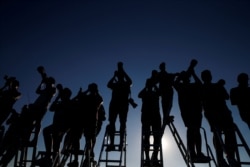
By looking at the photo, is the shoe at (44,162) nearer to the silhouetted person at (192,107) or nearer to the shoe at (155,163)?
the shoe at (155,163)

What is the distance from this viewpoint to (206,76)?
8.12 metres

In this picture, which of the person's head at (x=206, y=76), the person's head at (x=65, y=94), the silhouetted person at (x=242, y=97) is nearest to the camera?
the silhouetted person at (x=242, y=97)

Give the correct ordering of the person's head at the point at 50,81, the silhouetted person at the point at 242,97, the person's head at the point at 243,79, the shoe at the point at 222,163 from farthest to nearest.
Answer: the person's head at the point at 50,81 → the person's head at the point at 243,79 → the silhouetted person at the point at 242,97 → the shoe at the point at 222,163

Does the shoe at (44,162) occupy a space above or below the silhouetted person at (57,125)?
below

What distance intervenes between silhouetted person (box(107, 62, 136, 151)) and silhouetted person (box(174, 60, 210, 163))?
2061 millimetres

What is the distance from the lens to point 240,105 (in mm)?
7883

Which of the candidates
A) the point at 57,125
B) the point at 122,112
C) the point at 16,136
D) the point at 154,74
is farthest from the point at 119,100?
the point at 16,136

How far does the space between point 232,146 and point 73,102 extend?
19.2 ft

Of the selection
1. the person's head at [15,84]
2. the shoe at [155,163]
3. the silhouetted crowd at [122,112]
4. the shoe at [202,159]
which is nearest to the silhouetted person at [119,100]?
the silhouetted crowd at [122,112]

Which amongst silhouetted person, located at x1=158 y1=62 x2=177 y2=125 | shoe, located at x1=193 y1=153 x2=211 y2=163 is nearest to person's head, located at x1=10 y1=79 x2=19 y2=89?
silhouetted person, located at x1=158 y1=62 x2=177 y2=125

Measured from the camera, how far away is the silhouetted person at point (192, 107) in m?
6.97

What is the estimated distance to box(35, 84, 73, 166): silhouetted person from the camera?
8099mm

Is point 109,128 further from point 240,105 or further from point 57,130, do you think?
point 240,105

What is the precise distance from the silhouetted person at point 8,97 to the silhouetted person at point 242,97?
8958 millimetres
